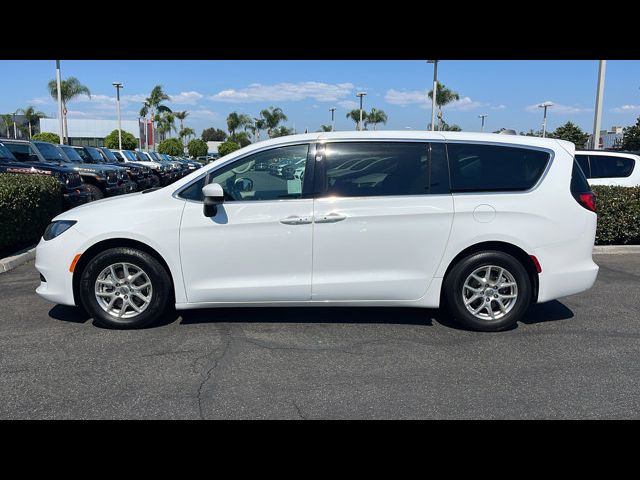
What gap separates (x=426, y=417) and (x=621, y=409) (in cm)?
131

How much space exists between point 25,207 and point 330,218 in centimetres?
606

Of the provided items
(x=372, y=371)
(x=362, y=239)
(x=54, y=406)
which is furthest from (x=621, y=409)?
(x=54, y=406)

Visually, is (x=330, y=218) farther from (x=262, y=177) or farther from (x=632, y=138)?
(x=632, y=138)

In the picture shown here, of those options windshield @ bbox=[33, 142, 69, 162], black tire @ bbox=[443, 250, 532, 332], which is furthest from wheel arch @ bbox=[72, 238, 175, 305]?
windshield @ bbox=[33, 142, 69, 162]

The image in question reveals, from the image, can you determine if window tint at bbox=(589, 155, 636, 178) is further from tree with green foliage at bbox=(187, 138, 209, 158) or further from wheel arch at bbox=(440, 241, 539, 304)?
tree with green foliage at bbox=(187, 138, 209, 158)

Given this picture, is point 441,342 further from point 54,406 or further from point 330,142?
point 54,406

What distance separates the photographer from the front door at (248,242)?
4.59 meters

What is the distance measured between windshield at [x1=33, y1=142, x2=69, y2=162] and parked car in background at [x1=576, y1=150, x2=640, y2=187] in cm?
1297

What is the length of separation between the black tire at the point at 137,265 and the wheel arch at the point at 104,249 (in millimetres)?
39

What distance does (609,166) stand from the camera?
31.4 feet

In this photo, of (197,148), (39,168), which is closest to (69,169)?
(39,168)

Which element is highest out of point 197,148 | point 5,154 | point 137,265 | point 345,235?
point 197,148

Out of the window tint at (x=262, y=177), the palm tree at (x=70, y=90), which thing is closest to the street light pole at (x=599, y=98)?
the window tint at (x=262, y=177)

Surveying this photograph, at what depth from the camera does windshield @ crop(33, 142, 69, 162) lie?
13852mm
